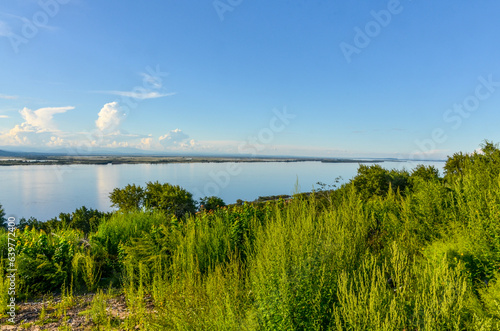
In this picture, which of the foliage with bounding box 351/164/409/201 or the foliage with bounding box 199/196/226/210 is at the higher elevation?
the foliage with bounding box 351/164/409/201

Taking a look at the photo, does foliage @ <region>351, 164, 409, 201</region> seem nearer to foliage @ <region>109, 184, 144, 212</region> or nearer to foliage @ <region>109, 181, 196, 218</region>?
foliage @ <region>109, 181, 196, 218</region>

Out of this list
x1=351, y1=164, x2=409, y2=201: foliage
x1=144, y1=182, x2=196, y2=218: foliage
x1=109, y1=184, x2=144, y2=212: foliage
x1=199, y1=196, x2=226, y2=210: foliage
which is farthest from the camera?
x1=351, y1=164, x2=409, y2=201: foliage

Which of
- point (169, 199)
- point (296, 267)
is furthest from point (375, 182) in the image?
point (296, 267)

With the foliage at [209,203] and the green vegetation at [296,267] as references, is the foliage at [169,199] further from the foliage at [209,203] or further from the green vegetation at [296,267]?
the green vegetation at [296,267]

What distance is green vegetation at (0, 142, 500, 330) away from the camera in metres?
2.48

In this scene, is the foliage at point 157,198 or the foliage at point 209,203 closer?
the foliage at point 157,198

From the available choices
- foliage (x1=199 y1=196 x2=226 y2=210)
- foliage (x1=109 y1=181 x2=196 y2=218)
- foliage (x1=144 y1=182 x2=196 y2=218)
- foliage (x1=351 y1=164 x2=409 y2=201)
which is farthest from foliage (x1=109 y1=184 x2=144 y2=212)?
foliage (x1=351 y1=164 x2=409 y2=201)

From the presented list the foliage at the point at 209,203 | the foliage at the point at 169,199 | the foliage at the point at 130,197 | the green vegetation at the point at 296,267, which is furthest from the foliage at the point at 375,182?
the foliage at the point at 130,197

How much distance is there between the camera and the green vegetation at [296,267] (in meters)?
2.48

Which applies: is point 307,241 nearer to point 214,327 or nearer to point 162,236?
point 214,327

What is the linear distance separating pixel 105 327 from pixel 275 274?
2555 mm

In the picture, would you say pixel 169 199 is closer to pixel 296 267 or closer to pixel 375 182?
pixel 296 267

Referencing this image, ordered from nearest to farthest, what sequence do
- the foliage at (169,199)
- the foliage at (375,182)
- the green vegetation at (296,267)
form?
the green vegetation at (296,267), the foliage at (169,199), the foliage at (375,182)

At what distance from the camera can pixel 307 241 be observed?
3.39 metres
